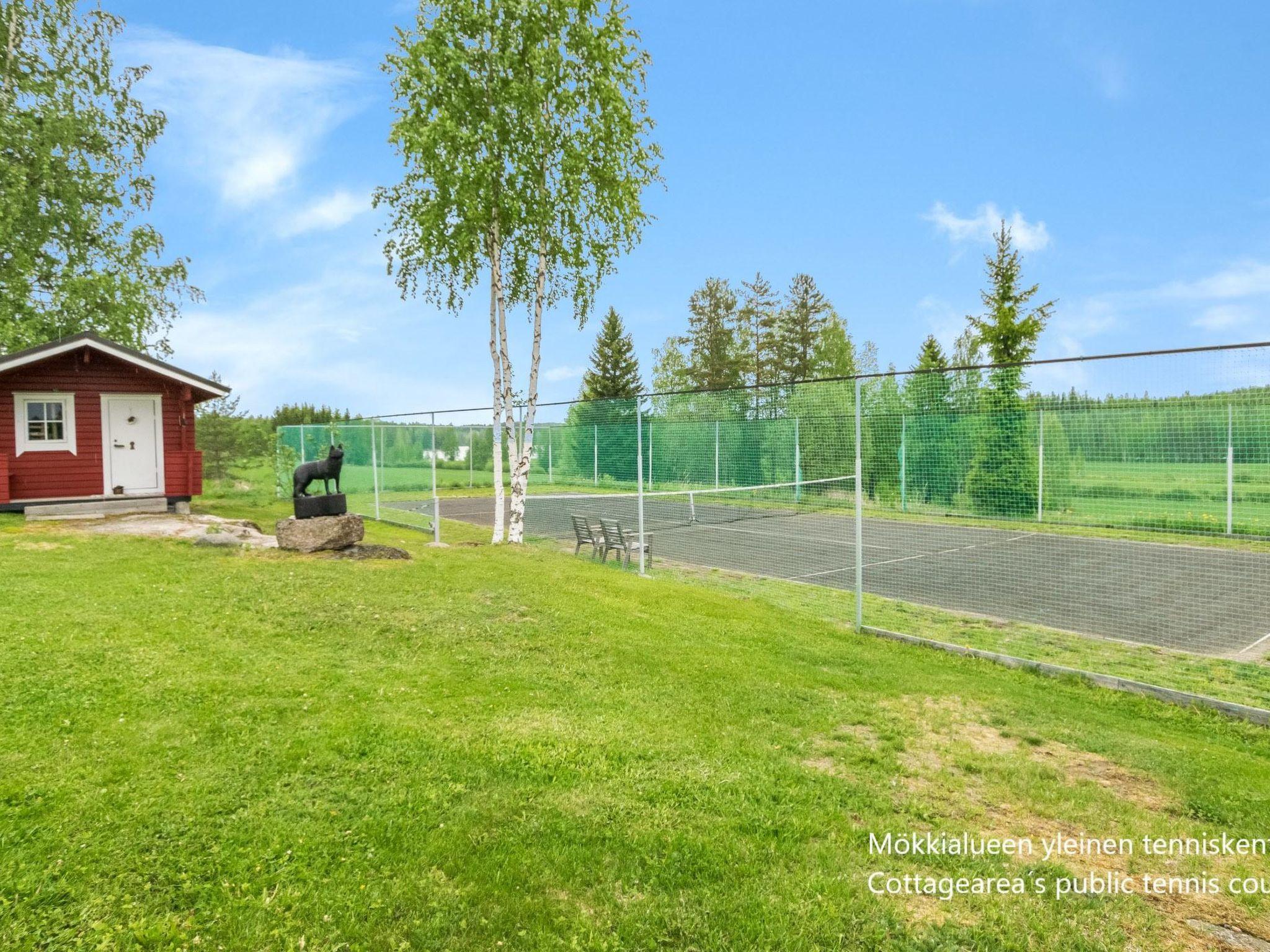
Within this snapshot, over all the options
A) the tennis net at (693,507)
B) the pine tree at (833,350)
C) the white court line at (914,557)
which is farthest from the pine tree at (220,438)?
the pine tree at (833,350)

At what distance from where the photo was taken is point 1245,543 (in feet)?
47.4

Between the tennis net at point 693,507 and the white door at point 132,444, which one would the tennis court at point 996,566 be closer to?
the tennis net at point 693,507

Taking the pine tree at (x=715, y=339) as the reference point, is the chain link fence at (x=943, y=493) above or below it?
below

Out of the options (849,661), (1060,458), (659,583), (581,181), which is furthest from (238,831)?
(1060,458)

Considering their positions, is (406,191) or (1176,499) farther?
(406,191)

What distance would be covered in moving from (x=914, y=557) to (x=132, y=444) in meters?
15.6

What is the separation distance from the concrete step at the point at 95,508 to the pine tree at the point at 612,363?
28.3 metres

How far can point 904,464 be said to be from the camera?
16547 mm

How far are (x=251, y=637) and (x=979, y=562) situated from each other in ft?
38.4

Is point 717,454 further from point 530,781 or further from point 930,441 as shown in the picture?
point 530,781

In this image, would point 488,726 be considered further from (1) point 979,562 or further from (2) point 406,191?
(2) point 406,191

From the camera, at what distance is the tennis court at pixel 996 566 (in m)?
8.90

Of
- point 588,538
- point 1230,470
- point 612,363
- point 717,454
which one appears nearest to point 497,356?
point 588,538

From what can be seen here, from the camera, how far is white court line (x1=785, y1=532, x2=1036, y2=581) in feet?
38.2
